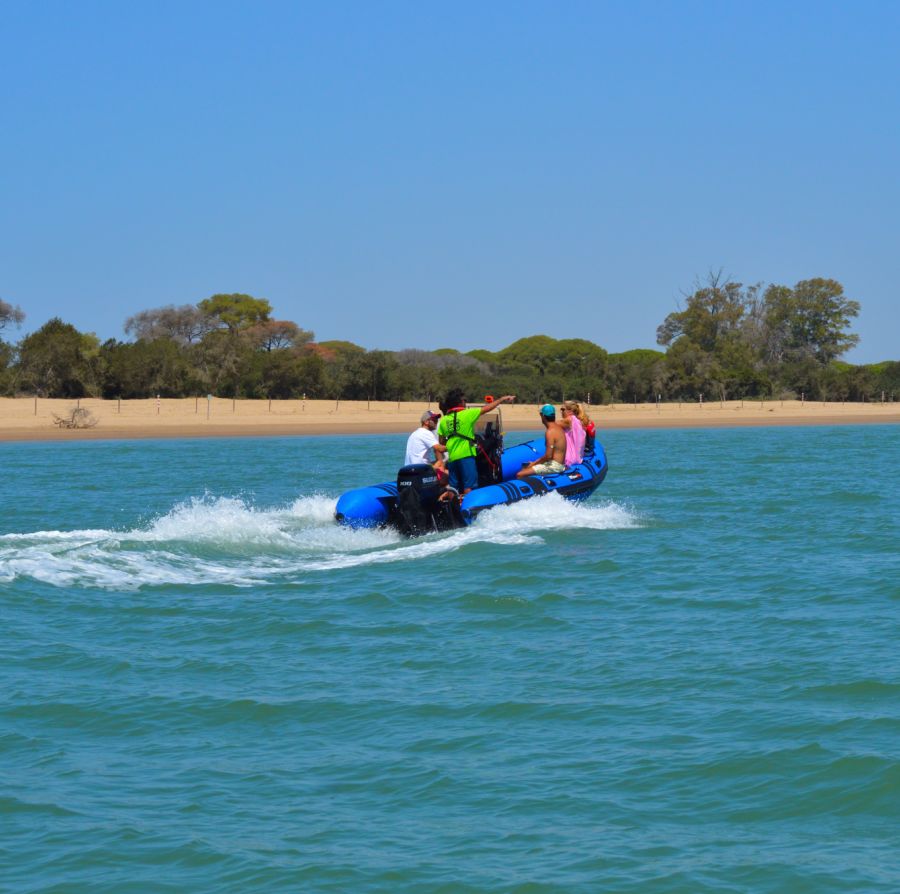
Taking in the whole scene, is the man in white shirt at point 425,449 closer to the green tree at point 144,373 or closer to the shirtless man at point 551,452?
the shirtless man at point 551,452

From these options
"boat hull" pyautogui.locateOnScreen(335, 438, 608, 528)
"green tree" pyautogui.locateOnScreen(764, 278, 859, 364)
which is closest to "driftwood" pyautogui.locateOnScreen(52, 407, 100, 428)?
"boat hull" pyautogui.locateOnScreen(335, 438, 608, 528)

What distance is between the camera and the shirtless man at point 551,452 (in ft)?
49.1

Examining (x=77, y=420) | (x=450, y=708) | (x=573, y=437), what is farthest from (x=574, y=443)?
(x=77, y=420)

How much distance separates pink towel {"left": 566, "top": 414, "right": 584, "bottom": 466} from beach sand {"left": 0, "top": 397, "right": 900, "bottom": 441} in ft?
84.6

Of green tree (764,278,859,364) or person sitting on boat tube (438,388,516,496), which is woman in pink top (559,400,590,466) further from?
green tree (764,278,859,364)

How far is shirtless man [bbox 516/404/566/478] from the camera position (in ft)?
49.1

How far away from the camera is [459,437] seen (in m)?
14.0

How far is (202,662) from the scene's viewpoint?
8414mm

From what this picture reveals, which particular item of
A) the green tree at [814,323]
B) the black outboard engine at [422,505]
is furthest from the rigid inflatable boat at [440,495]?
the green tree at [814,323]

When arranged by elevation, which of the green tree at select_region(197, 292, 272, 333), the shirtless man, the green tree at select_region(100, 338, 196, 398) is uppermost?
the green tree at select_region(197, 292, 272, 333)

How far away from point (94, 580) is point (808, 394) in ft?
195

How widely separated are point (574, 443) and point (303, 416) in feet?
114

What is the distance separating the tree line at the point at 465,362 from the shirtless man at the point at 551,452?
73.8ft

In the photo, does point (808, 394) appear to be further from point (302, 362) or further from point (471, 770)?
point (471, 770)
